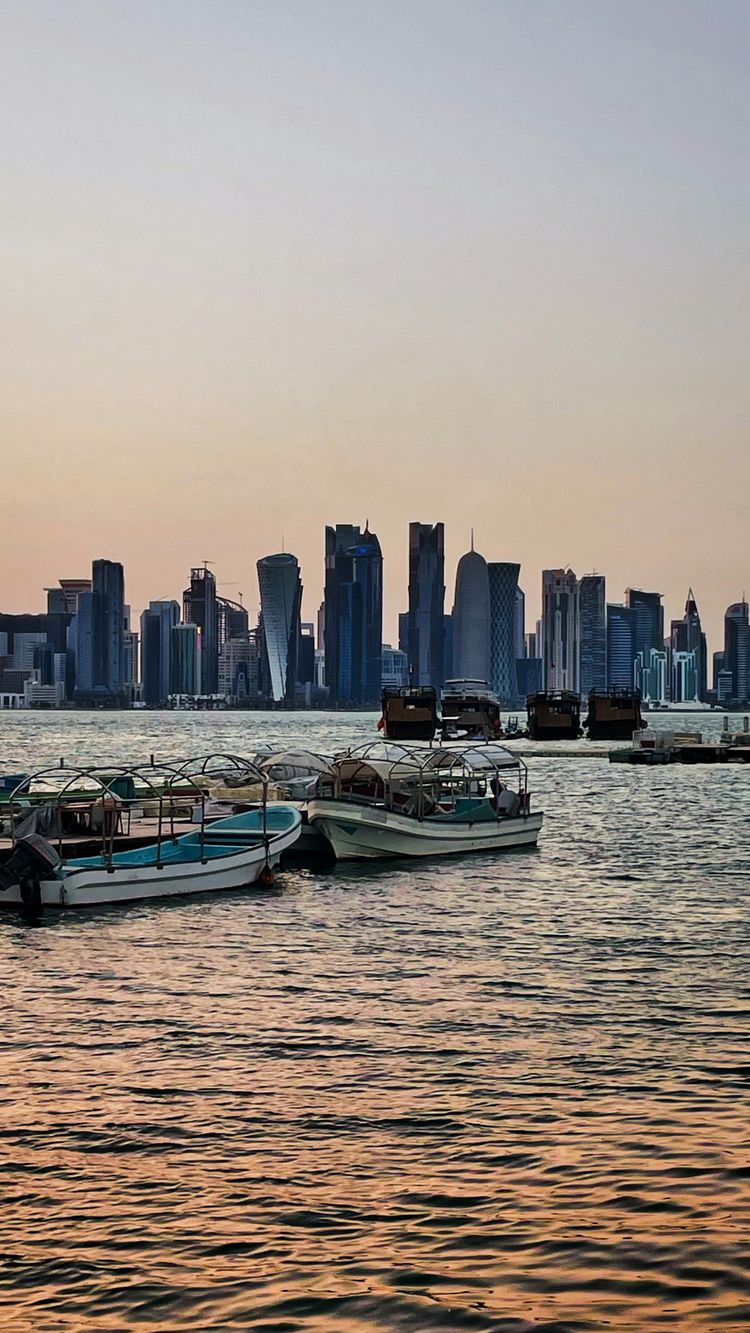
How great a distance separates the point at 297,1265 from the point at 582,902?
3007 cm

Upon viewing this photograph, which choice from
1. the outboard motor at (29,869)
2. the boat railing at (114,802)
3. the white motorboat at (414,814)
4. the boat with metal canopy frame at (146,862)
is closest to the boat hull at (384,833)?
the white motorboat at (414,814)

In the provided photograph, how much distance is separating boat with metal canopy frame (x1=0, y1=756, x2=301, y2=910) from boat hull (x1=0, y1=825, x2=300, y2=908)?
3 centimetres

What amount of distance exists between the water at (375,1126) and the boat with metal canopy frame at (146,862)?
1.88m

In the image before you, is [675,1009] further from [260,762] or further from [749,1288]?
[260,762]

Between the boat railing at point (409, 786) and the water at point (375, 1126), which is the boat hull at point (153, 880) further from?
the boat railing at point (409, 786)

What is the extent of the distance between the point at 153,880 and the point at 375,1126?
2468 cm

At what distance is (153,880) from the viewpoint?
43.0 m

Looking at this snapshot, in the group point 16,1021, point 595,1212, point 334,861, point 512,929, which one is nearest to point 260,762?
point 334,861

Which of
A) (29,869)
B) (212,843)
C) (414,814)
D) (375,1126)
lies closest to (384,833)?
(414,814)

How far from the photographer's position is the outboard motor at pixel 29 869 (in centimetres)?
3959

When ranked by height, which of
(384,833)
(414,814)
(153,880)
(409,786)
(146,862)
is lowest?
(153,880)

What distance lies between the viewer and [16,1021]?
2597 centimetres

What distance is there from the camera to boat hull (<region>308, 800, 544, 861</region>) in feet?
174

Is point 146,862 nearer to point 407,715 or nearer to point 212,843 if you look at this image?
point 212,843
